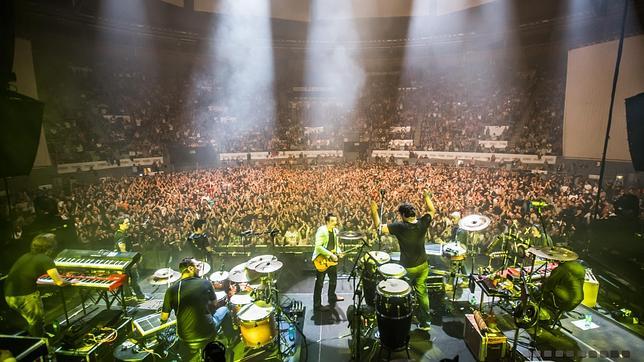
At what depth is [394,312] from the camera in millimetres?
3512

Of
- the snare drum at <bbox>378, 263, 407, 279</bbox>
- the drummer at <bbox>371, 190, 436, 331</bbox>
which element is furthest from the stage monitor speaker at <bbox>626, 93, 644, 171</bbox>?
the snare drum at <bbox>378, 263, 407, 279</bbox>

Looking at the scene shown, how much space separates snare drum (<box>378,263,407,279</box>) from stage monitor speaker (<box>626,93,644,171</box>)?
4.42 metres

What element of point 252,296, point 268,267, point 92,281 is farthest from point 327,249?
point 92,281

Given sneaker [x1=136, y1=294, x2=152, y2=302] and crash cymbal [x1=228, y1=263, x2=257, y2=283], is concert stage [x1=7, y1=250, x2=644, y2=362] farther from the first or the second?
crash cymbal [x1=228, y1=263, x2=257, y2=283]

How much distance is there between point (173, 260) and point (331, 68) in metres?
17.7

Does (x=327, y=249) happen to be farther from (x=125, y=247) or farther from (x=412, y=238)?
(x=125, y=247)

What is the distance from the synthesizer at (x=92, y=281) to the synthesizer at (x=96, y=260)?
0.14m

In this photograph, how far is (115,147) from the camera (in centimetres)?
1397

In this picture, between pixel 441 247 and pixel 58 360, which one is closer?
pixel 58 360

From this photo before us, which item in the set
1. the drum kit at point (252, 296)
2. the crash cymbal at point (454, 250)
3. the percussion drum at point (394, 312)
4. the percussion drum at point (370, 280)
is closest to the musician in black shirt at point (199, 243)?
the drum kit at point (252, 296)

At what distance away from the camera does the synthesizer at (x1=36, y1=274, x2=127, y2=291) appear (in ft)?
14.1

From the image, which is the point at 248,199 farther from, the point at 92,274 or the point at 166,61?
the point at 166,61

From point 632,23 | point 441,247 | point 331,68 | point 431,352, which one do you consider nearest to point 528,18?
point 632,23

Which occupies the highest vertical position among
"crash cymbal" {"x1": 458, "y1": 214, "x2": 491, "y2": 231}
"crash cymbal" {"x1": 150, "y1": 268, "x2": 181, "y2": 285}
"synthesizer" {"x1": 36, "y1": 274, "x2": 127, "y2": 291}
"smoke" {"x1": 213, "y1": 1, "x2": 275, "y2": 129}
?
"smoke" {"x1": 213, "y1": 1, "x2": 275, "y2": 129}
